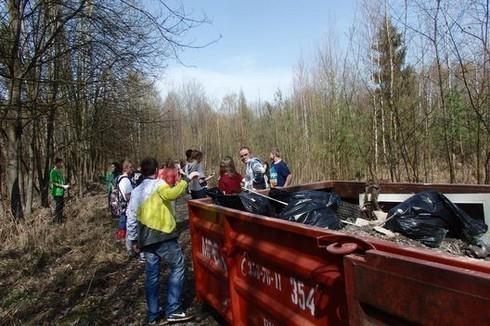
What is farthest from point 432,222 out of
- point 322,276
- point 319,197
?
point 322,276

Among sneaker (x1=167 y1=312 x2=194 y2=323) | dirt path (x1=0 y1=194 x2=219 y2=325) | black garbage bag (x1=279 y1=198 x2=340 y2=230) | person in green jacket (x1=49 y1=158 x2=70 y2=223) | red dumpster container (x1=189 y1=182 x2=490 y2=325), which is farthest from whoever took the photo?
person in green jacket (x1=49 y1=158 x2=70 y2=223)

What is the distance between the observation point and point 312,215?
11.7 ft

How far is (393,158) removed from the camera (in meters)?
9.70

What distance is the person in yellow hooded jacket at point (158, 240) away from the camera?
5172mm

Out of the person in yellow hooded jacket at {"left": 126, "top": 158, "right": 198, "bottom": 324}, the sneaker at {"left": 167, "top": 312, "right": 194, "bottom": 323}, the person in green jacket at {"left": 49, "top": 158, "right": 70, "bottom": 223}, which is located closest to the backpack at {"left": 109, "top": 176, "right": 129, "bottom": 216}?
the person in green jacket at {"left": 49, "top": 158, "right": 70, "bottom": 223}

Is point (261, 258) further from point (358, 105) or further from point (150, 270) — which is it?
point (358, 105)

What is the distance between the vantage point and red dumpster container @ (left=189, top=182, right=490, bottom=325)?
1611 millimetres

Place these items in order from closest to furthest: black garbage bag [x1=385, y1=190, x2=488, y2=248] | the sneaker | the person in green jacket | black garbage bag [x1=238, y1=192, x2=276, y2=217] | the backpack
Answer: black garbage bag [x1=385, y1=190, x2=488, y2=248] → black garbage bag [x1=238, y1=192, x2=276, y2=217] → the sneaker → the backpack → the person in green jacket

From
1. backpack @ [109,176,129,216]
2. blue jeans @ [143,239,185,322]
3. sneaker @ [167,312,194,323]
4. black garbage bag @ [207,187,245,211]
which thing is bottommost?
sneaker @ [167,312,194,323]

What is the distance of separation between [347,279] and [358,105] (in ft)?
34.5

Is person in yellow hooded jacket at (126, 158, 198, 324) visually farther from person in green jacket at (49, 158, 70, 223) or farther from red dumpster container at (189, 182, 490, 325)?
person in green jacket at (49, 158, 70, 223)

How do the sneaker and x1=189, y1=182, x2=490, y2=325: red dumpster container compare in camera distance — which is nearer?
x1=189, y1=182, x2=490, y2=325: red dumpster container

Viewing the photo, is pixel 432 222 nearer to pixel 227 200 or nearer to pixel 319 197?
pixel 319 197

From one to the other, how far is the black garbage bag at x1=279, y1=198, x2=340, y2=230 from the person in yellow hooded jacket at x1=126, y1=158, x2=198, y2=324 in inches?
73.3
